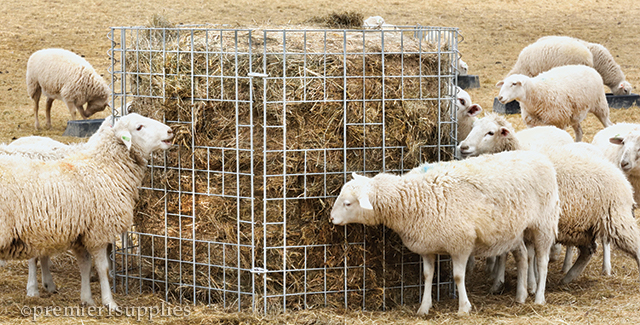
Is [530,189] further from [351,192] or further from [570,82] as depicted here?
[570,82]

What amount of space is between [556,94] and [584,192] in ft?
17.5

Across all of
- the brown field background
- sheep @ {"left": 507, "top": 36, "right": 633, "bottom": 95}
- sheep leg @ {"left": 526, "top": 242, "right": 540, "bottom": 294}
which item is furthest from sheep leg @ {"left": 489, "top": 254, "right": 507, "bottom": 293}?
sheep @ {"left": 507, "top": 36, "right": 633, "bottom": 95}

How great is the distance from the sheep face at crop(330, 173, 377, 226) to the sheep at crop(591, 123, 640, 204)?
11.0 ft

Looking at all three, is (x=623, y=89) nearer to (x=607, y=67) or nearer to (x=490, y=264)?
(x=607, y=67)

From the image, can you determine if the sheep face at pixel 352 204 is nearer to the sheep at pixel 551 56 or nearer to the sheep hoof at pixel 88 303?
the sheep hoof at pixel 88 303

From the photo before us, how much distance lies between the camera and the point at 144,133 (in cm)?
605

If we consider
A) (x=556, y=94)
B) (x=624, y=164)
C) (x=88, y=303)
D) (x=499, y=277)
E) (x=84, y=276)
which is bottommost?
(x=88, y=303)

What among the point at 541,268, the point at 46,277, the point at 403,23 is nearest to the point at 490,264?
the point at 541,268

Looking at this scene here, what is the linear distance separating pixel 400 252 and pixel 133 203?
98.0 inches

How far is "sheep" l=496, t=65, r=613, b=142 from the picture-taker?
11.3 m

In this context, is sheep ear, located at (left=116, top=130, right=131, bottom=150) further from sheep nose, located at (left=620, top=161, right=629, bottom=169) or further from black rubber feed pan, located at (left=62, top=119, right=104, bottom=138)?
black rubber feed pan, located at (left=62, top=119, right=104, bottom=138)

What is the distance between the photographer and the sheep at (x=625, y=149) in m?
7.50

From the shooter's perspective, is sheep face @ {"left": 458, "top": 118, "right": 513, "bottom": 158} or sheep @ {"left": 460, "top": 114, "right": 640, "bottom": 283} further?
sheep face @ {"left": 458, "top": 118, "right": 513, "bottom": 158}

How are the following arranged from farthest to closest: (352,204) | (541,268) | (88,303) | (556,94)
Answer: (556,94) → (541,268) → (88,303) → (352,204)
